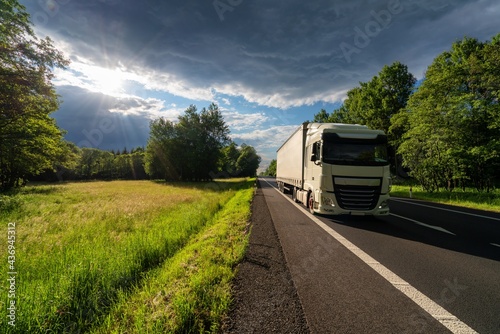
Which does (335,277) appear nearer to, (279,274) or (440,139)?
(279,274)

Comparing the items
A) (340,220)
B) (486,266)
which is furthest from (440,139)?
(486,266)

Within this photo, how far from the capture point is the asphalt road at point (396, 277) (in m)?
2.54

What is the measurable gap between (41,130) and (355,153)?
80.7 feet

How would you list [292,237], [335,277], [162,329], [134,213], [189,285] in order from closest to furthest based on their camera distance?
[162,329] < [189,285] < [335,277] < [292,237] < [134,213]

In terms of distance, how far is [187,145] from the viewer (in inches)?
1708

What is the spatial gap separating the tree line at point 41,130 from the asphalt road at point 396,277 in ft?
61.6

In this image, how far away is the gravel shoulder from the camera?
2.43 meters

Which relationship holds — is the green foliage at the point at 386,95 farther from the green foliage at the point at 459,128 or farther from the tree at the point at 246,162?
the tree at the point at 246,162

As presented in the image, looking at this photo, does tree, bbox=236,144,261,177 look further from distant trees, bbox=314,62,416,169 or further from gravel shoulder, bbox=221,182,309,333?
gravel shoulder, bbox=221,182,309,333

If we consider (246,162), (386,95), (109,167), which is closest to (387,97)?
(386,95)

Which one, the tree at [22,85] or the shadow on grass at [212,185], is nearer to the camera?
the tree at [22,85]

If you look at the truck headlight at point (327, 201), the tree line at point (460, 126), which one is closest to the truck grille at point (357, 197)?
the truck headlight at point (327, 201)

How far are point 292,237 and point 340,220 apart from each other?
3305mm

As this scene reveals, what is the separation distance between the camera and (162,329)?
2.37 metres
